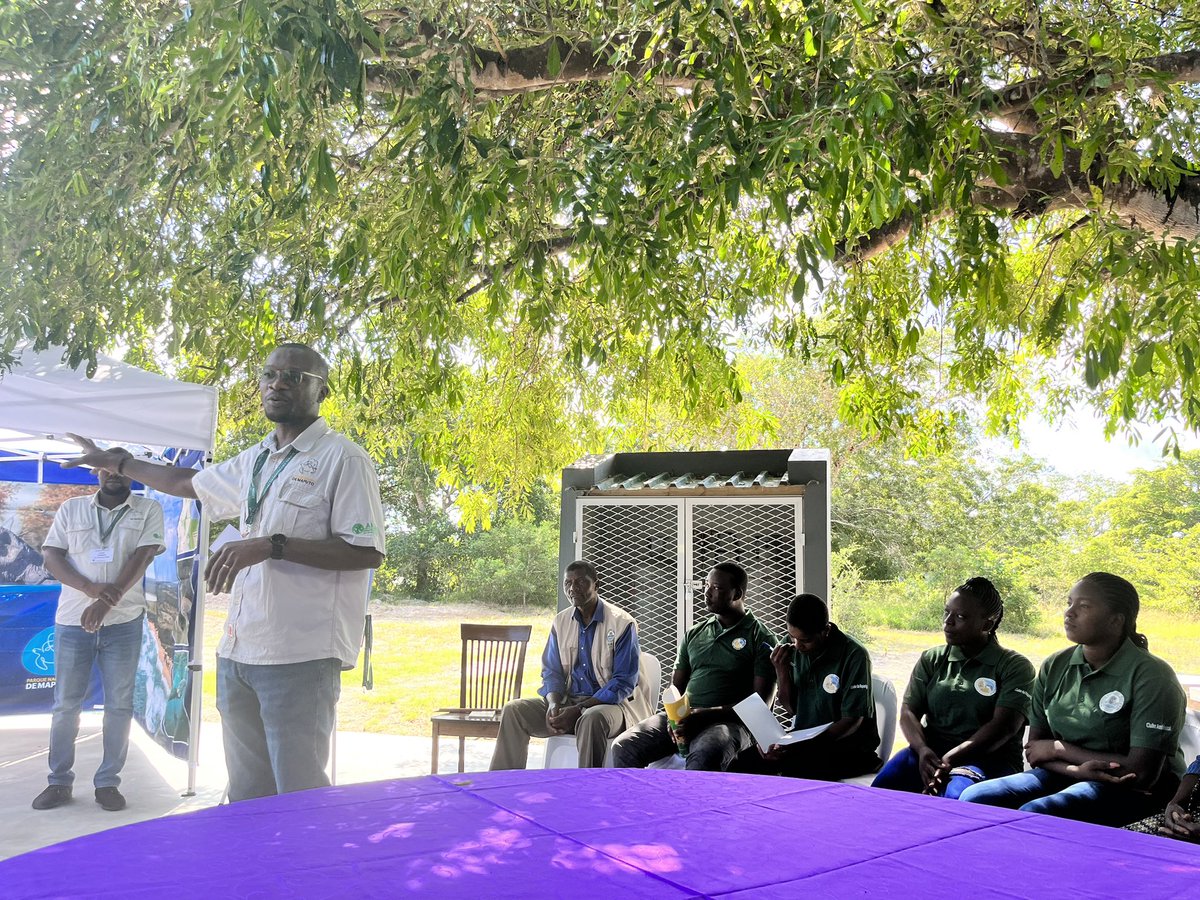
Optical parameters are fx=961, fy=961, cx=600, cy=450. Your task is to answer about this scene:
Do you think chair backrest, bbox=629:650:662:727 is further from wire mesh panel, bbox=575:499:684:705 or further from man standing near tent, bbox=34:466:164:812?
man standing near tent, bbox=34:466:164:812

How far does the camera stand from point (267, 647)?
2.71 m

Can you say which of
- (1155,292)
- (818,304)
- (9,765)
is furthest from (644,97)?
(9,765)

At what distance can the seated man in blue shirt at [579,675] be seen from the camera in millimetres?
4945

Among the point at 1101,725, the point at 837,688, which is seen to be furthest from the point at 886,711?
the point at 1101,725

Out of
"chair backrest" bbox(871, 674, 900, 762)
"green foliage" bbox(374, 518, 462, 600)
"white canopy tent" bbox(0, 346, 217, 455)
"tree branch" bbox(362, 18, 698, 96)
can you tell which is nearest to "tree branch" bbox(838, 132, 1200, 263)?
"tree branch" bbox(362, 18, 698, 96)

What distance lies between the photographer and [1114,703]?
3201 mm

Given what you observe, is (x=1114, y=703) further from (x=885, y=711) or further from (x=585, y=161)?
(x=585, y=161)

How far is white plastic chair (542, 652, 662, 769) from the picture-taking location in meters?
4.98

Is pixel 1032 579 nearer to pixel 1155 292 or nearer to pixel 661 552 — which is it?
pixel 661 552

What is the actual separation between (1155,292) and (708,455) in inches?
147

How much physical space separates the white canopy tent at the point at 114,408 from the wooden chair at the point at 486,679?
1.47 metres

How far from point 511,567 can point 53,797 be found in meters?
12.9

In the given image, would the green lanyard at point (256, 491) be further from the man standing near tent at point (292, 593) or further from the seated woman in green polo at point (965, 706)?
the seated woman in green polo at point (965, 706)

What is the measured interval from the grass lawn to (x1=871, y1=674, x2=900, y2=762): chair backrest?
7.84 meters
